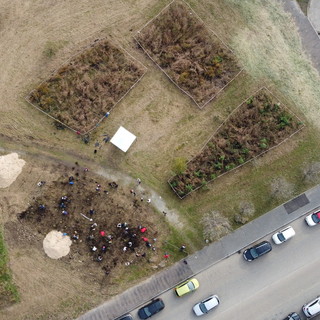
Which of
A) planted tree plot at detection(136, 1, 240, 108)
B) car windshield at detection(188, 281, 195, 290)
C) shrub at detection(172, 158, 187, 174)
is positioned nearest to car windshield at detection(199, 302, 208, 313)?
car windshield at detection(188, 281, 195, 290)

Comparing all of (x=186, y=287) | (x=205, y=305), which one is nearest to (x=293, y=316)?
(x=205, y=305)

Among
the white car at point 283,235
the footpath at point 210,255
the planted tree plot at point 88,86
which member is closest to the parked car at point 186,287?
the footpath at point 210,255

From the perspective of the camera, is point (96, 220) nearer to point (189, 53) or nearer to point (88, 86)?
point (88, 86)

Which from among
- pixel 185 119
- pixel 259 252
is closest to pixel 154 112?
pixel 185 119

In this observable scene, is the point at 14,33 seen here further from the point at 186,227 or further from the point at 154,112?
the point at 186,227

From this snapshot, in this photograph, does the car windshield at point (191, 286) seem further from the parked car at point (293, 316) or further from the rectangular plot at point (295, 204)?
the rectangular plot at point (295, 204)

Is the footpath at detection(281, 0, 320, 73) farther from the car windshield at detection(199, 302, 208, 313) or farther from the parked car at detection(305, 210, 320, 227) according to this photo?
the car windshield at detection(199, 302, 208, 313)
